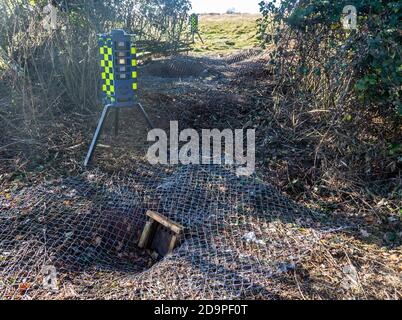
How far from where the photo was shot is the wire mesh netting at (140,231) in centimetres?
255

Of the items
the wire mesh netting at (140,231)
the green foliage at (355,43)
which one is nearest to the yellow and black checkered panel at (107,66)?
the wire mesh netting at (140,231)

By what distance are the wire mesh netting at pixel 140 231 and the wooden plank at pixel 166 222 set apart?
88mm

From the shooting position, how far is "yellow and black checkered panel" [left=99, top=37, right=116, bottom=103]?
382 cm

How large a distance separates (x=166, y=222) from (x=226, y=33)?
13.5 meters

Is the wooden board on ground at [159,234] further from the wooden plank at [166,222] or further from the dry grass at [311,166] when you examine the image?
the dry grass at [311,166]

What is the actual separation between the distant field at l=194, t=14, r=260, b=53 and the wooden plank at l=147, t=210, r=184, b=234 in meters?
8.47

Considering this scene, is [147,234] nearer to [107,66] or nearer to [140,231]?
[140,231]

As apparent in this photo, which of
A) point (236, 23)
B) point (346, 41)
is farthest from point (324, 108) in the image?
point (236, 23)

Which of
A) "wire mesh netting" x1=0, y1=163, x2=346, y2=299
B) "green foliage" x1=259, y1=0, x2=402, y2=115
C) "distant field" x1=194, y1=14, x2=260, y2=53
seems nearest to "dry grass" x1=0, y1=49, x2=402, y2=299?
"wire mesh netting" x1=0, y1=163, x2=346, y2=299

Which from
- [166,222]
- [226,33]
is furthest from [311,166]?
[226,33]

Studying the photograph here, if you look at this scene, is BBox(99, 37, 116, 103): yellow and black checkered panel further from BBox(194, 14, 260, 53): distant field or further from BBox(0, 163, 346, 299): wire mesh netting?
BBox(194, 14, 260, 53): distant field

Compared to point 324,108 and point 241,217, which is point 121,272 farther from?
point 324,108

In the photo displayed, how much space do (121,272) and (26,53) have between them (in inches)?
132

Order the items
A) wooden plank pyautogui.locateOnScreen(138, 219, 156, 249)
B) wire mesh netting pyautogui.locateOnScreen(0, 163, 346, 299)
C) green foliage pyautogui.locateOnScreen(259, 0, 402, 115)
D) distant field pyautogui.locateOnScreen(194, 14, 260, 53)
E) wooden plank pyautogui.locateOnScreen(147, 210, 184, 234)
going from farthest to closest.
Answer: distant field pyautogui.locateOnScreen(194, 14, 260, 53) < green foliage pyautogui.locateOnScreen(259, 0, 402, 115) < wooden plank pyautogui.locateOnScreen(138, 219, 156, 249) < wooden plank pyautogui.locateOnScreen(147, 210, 184, 234) < wire mesh netting pyautogui.locateOnScreen(0, 163, 346, 299)
